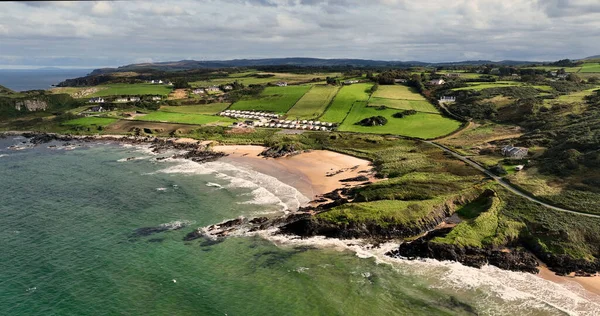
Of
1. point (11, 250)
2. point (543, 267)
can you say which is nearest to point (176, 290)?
point (11, 250)

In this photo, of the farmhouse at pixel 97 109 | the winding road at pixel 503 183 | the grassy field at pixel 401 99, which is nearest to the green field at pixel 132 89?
the farmhouse at pixel 97 109

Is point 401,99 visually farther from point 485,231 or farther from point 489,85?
point 485,231

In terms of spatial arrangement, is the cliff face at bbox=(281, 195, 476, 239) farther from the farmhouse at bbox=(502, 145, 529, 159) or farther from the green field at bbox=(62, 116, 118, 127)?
the green field at bbox=(62, 116, 118, 127)

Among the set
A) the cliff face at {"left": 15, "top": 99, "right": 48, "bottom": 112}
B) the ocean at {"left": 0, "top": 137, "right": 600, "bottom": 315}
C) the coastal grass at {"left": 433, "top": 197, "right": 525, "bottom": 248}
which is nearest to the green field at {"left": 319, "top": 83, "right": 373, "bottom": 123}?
the ocean at {"left": 0, "top": 137, "right": 600, "bottom": 315}

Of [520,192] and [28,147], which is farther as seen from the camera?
[28,147]

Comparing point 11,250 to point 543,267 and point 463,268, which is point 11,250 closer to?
point 463,268

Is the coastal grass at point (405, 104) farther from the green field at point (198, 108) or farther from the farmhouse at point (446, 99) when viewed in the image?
the green field at point (198, 108)
